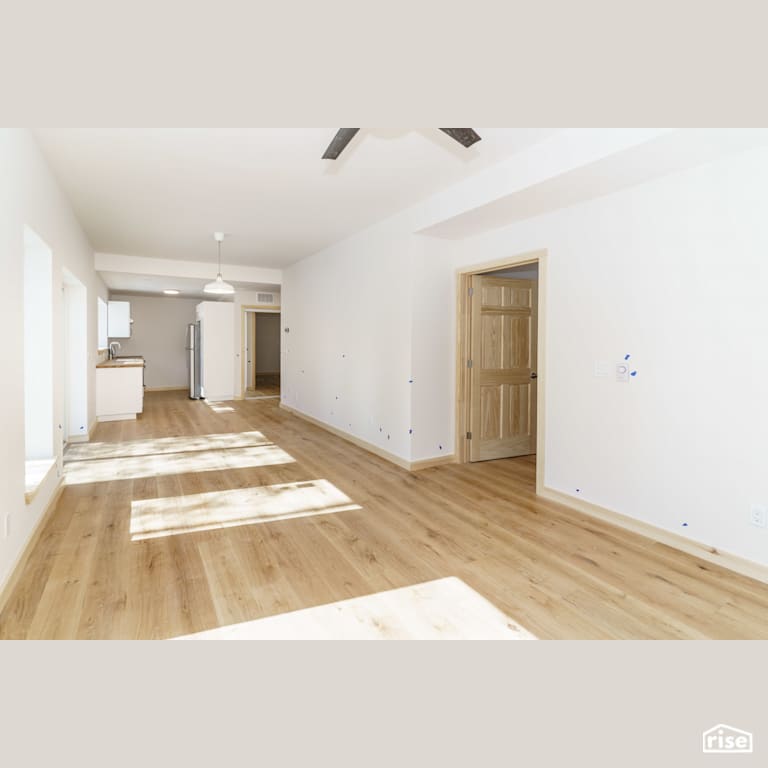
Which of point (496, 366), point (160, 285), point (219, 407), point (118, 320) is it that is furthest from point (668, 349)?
point (118, 320)

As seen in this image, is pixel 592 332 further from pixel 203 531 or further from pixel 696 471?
pixel 203 531

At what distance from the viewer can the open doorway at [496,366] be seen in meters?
4.92

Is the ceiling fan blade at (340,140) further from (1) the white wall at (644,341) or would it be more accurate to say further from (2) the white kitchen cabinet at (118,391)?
(2) the white kitchen cabinet at (118,391)

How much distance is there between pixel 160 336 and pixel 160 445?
6.43 m

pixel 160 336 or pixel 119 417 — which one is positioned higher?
pixel 160 336

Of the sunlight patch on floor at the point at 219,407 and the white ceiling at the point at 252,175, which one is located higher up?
the white ceiling at the point at 252,175

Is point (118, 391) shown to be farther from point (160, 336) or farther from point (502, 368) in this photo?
point (502, 368)

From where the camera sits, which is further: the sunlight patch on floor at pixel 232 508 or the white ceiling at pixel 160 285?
the white ceiling at pixel 160 285

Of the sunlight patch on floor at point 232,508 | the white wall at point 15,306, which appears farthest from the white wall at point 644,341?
the white wall at point 15,306

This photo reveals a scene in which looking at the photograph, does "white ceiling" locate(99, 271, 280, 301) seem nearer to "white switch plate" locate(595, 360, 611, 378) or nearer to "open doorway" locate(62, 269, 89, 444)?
"open doorway" locate(62, 269, 89, 444)

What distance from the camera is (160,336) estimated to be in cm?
1127

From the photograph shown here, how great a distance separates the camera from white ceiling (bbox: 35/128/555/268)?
296 centimetres

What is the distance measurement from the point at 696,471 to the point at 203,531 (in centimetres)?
318

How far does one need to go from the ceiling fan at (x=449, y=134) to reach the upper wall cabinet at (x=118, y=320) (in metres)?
8.53
